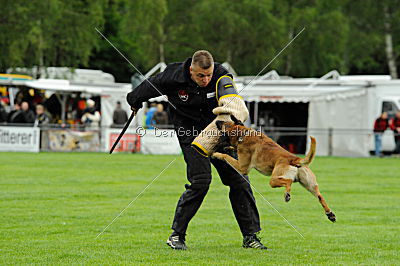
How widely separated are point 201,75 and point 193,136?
76cm

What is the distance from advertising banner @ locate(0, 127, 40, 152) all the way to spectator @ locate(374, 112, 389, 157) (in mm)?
11899

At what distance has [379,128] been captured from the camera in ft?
86.2

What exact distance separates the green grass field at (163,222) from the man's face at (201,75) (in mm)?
1710

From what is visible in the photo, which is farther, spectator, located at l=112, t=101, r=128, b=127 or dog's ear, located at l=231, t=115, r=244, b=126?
spectator, located at l=112, t=101, r=128, b=127

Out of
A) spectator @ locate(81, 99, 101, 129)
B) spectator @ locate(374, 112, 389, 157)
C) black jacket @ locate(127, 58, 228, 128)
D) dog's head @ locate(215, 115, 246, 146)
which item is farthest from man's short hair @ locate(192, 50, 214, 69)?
spectator @ locate(81, 99, 101, 129)

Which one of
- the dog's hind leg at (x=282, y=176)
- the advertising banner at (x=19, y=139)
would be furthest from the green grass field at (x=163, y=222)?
the advertising banner at (x=19, y=139)

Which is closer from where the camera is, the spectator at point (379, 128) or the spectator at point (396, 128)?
the spectator at point (379, 128)

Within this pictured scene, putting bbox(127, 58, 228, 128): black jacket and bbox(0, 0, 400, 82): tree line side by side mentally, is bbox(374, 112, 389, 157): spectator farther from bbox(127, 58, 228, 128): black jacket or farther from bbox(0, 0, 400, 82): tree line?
bbox(0, 0, 400, 82): tree line

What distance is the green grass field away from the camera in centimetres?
729

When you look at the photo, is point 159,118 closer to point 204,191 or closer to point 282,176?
point 204,191

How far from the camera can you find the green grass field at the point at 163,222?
7285 mm

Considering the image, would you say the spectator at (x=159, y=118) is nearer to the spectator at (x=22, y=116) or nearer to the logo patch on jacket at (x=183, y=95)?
the spectator at (x=22, y=116)

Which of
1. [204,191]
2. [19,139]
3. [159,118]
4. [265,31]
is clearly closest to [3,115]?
[19,139]

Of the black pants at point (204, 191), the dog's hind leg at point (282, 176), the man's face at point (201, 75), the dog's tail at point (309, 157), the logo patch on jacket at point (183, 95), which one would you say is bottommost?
the black pants at point (204, 191)
